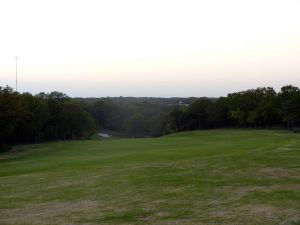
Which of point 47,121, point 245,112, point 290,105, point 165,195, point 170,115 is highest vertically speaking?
point 290,105

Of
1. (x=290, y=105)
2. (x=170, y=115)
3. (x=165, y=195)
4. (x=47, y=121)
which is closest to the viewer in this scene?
(x=165, y=195)

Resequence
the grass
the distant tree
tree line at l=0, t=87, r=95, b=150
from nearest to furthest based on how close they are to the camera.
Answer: the grass → tree line at l=0, t=87, r=95, b=150 → the distant tree

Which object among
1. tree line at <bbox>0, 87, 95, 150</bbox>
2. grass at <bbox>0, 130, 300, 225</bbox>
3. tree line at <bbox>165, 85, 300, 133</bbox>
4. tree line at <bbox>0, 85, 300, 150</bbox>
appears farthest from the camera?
tree line at <bbox>165, 85, 300, 133</bbox>

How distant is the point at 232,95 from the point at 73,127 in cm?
3459

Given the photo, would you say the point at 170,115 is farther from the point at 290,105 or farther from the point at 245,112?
the point at 290,105

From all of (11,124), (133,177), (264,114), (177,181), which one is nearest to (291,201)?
(177,181)

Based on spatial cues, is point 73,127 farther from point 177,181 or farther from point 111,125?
point 177,181

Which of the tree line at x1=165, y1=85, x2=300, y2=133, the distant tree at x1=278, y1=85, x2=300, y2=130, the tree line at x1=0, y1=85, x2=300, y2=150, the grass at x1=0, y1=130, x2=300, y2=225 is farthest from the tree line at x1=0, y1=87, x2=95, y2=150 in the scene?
the grass at x1=0, y1=130, x2=300, y2=225

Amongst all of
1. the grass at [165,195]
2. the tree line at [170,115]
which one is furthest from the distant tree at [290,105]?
the grass at [165,195]

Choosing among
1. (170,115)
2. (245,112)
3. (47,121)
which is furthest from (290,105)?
(47,121)

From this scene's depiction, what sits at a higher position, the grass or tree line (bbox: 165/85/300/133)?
tree line (bbox: 165/85/300/133)

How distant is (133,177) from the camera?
63.9 feet

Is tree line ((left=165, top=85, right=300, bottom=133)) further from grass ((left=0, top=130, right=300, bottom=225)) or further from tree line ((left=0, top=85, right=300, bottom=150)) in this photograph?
grass ((left=0, top=130, right=300, bottom=225))

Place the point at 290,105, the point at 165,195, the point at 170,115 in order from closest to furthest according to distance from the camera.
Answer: the point at 165,195 < the point at 290,105 < the point at 170,115
